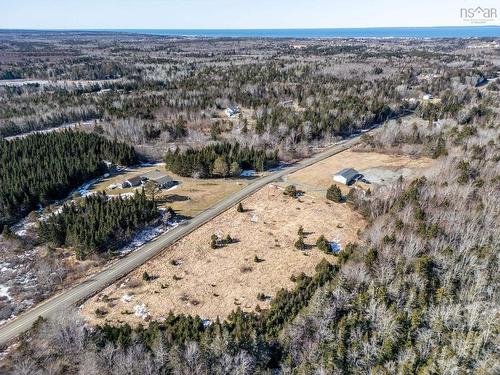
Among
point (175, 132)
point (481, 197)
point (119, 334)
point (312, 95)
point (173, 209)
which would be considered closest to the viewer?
point (119, 334)

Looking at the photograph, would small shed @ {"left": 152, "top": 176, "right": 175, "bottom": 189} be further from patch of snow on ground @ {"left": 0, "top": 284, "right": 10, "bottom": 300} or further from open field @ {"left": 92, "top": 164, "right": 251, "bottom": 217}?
patch of snow on ground @ {"left": 0, "top": 284, "right": 10, "bottom": 300}

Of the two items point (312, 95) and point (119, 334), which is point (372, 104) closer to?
point (312, 95)

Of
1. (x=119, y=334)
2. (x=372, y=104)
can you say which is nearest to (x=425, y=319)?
(x=119, y=334)

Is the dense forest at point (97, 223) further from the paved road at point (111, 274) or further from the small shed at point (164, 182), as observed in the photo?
the small shed at point (164, 182)

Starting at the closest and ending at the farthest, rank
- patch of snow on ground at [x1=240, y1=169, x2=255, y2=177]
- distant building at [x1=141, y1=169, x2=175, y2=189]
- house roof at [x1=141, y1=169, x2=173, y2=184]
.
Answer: distant building at [x1=141, y1=169, x2=175, y2=189], house roof at [x1=141, y1=169, x2=173, y2=184], patch of snow on ground at [x1=240, y1=169, x2=255, y2=177]

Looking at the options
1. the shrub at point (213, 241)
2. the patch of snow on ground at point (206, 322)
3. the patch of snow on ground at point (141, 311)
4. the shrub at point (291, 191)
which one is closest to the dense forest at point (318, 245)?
the patch of snow on ground at point (206, 322)

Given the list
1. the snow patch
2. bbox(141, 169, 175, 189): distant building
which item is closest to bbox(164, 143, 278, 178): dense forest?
bbox(141, 169, 175, 189): distant building

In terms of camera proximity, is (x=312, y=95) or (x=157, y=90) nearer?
(x=312, y=95)
